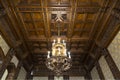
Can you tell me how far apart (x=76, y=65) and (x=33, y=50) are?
3.70 metres

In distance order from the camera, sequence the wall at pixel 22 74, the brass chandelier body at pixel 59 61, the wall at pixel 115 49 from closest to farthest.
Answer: the brass chandelier body at pixel 59 61 → the wall at pixel 115 49 → the wall at pixel 22 74

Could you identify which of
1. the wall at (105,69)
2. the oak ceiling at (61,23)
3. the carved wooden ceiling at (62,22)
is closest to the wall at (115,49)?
the wall at (105,69)

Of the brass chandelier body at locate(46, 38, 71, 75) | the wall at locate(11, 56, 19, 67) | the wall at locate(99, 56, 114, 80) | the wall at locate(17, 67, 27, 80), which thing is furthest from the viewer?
the wall at locate(17, 67, 27, 80)

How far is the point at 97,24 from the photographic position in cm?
721

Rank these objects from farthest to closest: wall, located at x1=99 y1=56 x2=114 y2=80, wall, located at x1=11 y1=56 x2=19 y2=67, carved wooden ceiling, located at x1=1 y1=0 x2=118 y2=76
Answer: wall, located at x1=11 y1=56 x2=19 y2=67 → wall, located at x1=99 y1=56 x2=114 y2=80 → carved wooden ceiling, located at x1=1 y1=0 x2=118 y2=76

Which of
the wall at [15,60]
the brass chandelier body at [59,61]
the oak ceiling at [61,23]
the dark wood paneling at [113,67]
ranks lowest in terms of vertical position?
the brass chandelier body at [59,61]

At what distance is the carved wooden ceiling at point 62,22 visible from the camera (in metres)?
6.21

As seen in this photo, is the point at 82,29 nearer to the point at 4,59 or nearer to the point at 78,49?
the point at 78,49

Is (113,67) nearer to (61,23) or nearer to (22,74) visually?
(61,23)

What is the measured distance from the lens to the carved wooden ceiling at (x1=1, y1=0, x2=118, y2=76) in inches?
245

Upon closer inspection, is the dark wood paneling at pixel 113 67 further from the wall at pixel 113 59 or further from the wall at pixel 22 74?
the wall at pixel 22 74

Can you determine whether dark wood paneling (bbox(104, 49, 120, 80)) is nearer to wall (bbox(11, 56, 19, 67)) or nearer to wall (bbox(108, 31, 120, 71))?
wall (bbox(108, 31, 120, 71))

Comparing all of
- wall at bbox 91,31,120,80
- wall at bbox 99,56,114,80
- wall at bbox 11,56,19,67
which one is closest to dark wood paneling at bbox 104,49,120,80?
wall at bbox 91,31,120,80

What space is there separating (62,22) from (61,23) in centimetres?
17
